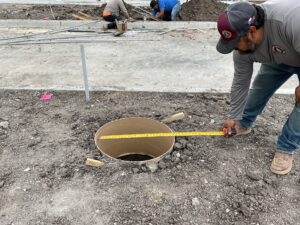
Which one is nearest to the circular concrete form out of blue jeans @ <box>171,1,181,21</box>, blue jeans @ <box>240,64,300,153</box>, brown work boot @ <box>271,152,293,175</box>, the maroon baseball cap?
blue jeans @ <box>240,64,300,153</box>

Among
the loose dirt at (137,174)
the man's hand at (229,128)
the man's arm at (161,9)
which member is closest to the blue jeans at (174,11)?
the man's arm at (161,9)

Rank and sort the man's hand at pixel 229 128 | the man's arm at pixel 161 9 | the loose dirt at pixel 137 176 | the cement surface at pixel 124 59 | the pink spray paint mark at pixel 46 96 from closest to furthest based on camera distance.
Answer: the loose dirt at pixel 137 176
the man's hand at pixel 229 128
the pink spray paint mark at pixel 46 96
the cement surface at pixel 124 59
the man's arm at pixel 161 9

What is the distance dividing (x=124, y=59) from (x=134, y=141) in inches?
100

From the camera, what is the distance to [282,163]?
11.0 feet

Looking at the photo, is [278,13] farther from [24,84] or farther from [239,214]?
[24,84]

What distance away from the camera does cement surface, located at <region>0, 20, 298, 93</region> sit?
5.24 metres

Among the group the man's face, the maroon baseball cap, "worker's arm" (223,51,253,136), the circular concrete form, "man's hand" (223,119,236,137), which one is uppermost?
the maroon baseball cap

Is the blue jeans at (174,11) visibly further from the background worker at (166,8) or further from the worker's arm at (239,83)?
the worker's arm at (239,83)

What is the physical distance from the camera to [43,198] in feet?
9.90

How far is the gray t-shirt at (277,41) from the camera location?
249cm

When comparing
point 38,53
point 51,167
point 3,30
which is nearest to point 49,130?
point 51,167

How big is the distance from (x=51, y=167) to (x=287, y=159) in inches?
92.9

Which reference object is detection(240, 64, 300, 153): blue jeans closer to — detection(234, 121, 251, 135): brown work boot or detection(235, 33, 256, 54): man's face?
detection(234, 121, 251, 135): brown work boot

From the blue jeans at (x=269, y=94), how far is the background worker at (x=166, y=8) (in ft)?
18.3
